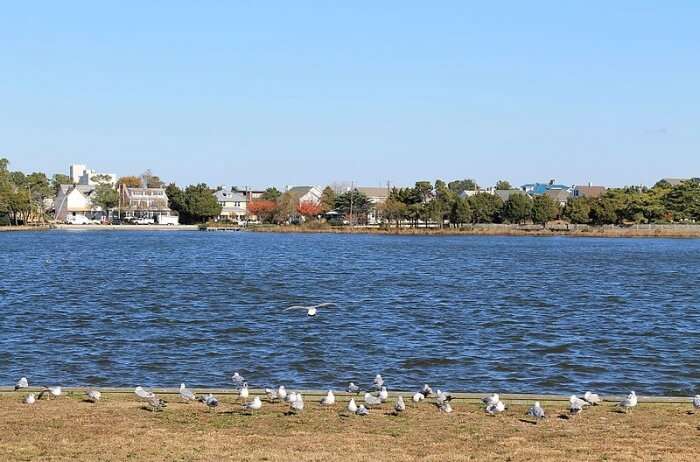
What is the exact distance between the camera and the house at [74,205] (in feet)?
619

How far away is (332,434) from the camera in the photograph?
42.4 feet

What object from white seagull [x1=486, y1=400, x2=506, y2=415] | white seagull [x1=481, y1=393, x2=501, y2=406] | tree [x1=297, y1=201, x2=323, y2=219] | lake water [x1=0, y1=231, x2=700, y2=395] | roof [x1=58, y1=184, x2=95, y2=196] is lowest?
lake water [x1=0, y1=231, x2=700, y2=395]

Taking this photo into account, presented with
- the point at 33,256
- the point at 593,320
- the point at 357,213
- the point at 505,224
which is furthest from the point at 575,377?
the point at 357,213

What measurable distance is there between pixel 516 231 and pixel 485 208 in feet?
20.5

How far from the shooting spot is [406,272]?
205 feet

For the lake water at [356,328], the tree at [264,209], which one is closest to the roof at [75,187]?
the tree at [264,209]

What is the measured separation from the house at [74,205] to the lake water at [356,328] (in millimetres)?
127445

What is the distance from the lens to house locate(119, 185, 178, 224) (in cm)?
18538

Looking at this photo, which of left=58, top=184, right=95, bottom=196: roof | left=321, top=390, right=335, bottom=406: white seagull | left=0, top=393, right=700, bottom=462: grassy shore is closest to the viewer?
left=0, top=393, right=700, bottom=462: grassy shore

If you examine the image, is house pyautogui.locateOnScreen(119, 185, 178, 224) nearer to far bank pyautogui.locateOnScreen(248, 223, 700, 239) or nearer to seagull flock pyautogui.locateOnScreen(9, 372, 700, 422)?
far bank pyautogui.locateOnScreen(248, 223, 700, 239)

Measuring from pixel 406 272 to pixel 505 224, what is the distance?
320 ft

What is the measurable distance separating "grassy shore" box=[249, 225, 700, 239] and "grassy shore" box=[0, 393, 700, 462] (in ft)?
443

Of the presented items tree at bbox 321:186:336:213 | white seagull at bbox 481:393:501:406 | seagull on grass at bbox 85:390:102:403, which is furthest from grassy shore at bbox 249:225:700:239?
seagull on grass at bbox 85:390:102:403

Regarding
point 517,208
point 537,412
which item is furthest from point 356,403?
point 517,208
